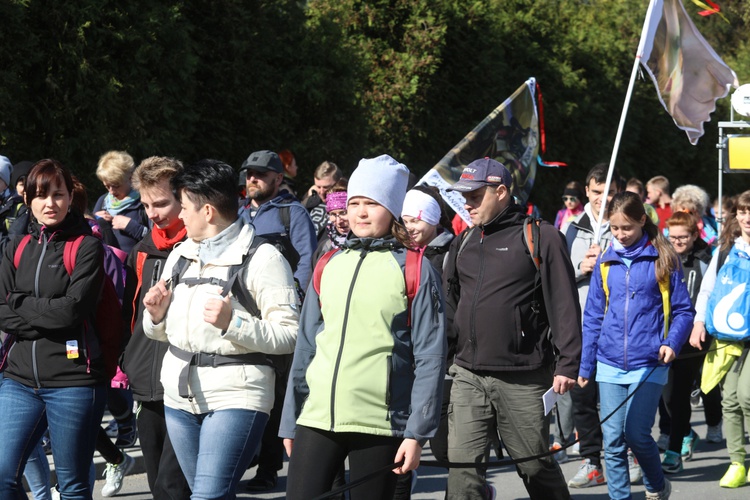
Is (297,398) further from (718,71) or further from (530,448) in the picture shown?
(718,71)

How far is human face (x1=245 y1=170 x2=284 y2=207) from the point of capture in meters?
7.51

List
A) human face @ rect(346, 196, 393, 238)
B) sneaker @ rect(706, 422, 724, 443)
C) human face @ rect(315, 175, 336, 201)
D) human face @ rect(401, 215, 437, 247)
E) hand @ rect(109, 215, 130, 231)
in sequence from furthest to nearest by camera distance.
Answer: human face @ rect(315, 175, 336, 201) < sneaker @ rect(706, 422, 724, 443) < hand @ rect(109, 215, 130, 231) < human face @ rect(401, 215, 437, 247) < human face @ rect(346, 196, 393, 238)

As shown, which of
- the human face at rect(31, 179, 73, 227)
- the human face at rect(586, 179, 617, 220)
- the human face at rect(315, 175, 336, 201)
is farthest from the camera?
the human face at rect(315, 175, 336, 201)

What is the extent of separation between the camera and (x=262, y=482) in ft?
24.3

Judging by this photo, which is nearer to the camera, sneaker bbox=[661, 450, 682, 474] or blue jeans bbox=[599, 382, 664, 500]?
blue jeans bbox=[599, 382, 664, 500]

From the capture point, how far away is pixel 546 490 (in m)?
5.50

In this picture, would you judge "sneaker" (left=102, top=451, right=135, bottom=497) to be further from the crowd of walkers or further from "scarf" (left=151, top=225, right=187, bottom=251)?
"scarf" (left=151, top=225, right=187, bottom=251)

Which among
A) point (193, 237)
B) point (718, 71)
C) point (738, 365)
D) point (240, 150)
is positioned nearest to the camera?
point (193, 237)

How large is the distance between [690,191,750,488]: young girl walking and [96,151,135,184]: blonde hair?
4.10m

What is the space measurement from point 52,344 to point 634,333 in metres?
3.29

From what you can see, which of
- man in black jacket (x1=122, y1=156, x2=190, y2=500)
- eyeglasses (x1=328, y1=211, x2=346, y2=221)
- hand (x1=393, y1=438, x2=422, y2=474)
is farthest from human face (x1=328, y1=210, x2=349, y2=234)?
hand (x1=393, y1=438, x2=422, y2=474)

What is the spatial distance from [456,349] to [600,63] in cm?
2507

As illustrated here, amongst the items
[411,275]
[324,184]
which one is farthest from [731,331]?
[411,275]

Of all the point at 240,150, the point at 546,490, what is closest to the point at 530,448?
the point at 546,490
